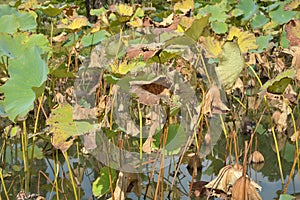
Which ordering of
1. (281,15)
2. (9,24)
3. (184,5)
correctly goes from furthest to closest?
(281,15), (184,5), (9,24)

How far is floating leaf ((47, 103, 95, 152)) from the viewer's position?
3.80ft

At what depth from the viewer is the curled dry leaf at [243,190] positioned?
1119 millimetres

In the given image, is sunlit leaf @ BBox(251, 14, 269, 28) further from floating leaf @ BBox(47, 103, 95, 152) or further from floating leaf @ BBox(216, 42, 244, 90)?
floating leaf @ BBox(47, 103, 95, 152)

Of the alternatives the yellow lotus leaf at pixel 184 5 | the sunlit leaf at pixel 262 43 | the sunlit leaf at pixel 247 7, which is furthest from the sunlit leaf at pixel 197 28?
the sunlit leaf at pixel 247 7

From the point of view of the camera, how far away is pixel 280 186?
166cm

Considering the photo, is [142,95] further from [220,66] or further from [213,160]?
[213,160]

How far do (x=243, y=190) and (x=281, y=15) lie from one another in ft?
5.06

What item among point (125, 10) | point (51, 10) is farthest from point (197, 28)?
point (51, 10)

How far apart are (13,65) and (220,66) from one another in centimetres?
45

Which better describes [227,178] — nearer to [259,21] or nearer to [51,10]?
[51,10]

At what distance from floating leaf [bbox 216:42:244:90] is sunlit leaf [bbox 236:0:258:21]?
1.58 m

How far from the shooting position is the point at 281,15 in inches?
98.5

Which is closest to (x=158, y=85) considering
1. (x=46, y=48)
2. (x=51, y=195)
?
(x=46, y=48)

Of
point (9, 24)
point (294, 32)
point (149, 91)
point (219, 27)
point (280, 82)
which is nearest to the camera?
point (149, 91)
